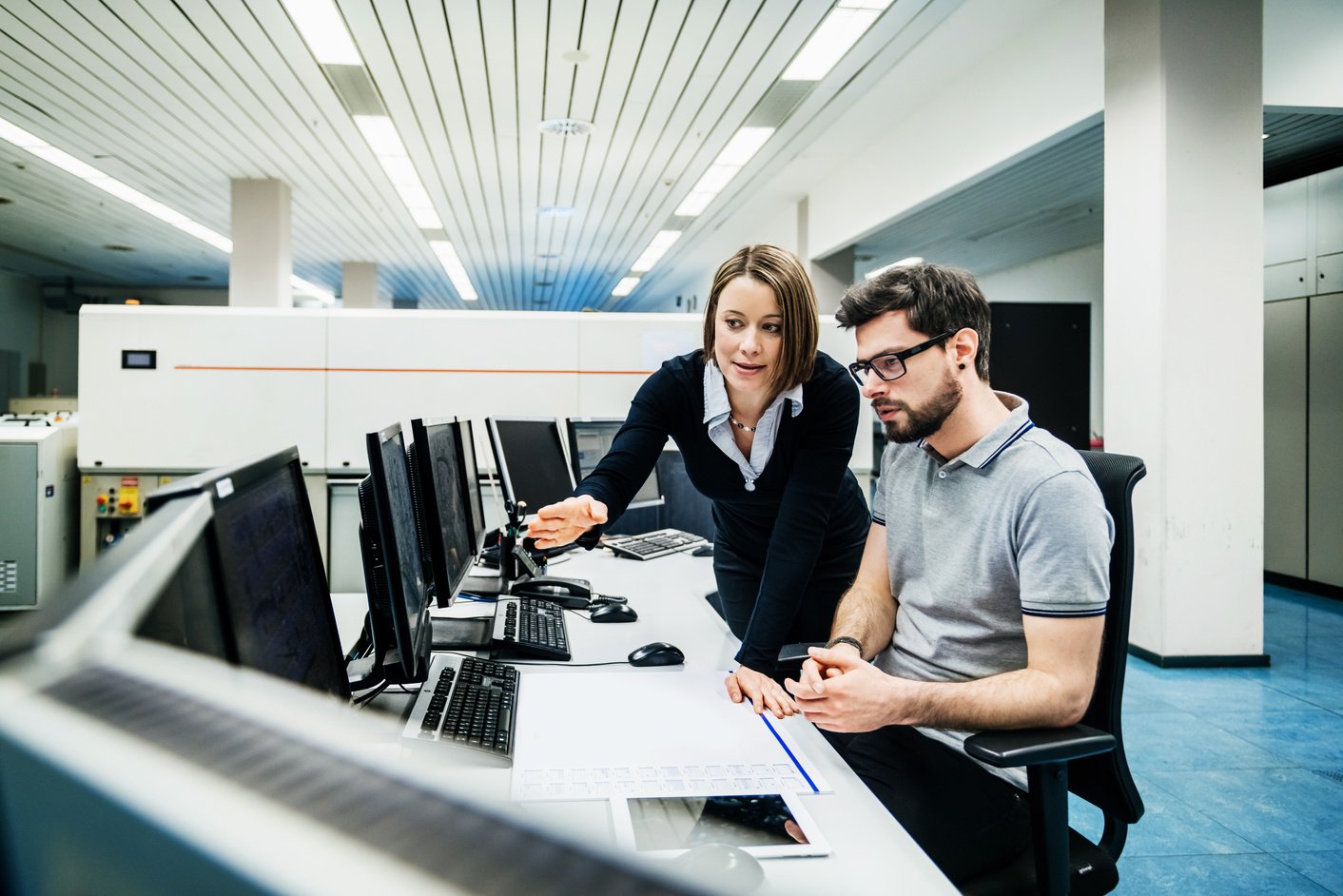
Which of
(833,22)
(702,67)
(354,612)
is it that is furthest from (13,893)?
(702,67)

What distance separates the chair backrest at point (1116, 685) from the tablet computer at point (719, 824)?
0.57m

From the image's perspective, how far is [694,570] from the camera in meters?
2.57

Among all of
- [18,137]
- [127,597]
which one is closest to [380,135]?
[18,137]

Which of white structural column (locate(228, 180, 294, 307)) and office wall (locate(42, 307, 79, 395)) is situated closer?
white structural column (locate(228, 180, 294, 307))

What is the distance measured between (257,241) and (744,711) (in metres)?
7.09

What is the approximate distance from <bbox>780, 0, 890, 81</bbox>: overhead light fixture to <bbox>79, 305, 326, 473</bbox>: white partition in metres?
2.97

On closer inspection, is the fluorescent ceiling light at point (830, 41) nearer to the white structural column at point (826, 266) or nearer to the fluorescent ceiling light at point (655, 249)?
the white structural column at point (826, 266)

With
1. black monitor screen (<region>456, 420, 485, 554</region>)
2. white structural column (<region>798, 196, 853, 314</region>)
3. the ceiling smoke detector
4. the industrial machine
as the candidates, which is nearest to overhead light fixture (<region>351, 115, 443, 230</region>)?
the ceiling smoke detector

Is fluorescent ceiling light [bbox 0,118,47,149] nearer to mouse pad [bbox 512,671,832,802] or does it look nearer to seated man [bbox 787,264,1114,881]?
mouse pad [bbox 512,671,832,802]

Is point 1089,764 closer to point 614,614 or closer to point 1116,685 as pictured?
point 1116,685

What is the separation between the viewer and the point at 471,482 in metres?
2.18

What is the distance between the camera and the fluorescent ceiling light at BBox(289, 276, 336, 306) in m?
12.4

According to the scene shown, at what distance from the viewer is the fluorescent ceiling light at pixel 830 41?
13.3ft

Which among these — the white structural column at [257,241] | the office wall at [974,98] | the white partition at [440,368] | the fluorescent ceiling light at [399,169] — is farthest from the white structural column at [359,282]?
the white partition at [440,368]
